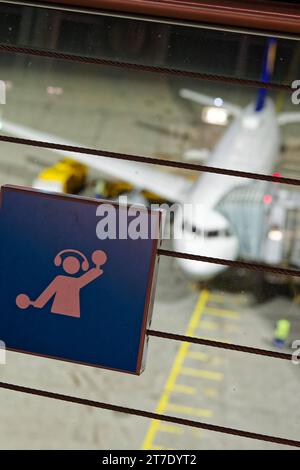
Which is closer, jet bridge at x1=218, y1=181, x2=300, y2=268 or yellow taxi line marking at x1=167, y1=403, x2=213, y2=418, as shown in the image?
yellow taxi line marking at x1=167, y1=403, x2=213, y2=418

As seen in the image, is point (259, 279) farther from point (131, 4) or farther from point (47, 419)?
point (131, 4)

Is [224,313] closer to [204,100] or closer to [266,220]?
[266,220]

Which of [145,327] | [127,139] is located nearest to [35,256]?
[145,327]

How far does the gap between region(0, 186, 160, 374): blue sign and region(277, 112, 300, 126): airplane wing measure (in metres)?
8.46

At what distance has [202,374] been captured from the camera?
7461 millimetres

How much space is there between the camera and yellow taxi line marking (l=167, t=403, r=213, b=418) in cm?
687

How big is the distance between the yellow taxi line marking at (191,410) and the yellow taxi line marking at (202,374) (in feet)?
1.50

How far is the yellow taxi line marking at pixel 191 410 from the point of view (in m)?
6.87

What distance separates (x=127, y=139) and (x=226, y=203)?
13.5ft

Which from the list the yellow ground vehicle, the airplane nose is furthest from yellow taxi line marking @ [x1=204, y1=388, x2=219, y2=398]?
the yellow ground vehicle

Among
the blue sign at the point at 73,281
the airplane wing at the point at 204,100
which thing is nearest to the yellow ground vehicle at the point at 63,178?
the airplane wing at the point at 204,100

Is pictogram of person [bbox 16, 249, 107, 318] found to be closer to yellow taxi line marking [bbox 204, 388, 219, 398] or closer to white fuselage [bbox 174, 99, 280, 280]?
yellow taxi line marking [bbox 204, 388, 219, 398]

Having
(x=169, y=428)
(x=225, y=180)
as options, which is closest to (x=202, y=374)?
(x=169, y=428)

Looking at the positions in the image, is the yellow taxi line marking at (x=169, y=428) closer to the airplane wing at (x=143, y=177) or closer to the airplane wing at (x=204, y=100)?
the airplane wing at (x=143, y=177)
